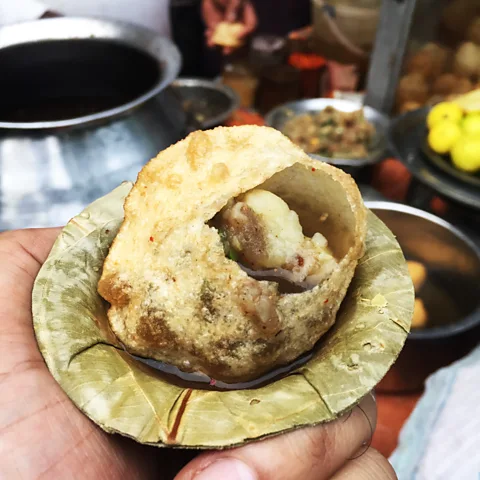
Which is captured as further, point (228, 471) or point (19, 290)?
point (19, 290)

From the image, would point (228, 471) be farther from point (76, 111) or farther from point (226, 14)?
point (226, 14)

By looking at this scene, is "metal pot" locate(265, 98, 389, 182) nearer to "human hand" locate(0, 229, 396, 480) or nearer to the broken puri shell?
the broken puri shell

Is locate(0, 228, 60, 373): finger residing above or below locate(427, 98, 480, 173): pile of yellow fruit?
above

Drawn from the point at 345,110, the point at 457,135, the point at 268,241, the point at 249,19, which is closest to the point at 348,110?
the point at 345,110

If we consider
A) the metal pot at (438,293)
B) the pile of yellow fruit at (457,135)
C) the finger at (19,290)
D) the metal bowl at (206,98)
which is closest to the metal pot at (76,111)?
the finger at (19,290)

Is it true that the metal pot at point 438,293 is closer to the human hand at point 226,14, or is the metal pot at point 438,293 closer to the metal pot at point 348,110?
the metal pot at point 348,110

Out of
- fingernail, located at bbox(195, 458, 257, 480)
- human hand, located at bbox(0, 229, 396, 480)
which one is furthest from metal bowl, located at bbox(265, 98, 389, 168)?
fingernail, located at bbox(195, 458, 257, 480)

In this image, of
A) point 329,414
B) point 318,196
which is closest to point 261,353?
point 329,414
